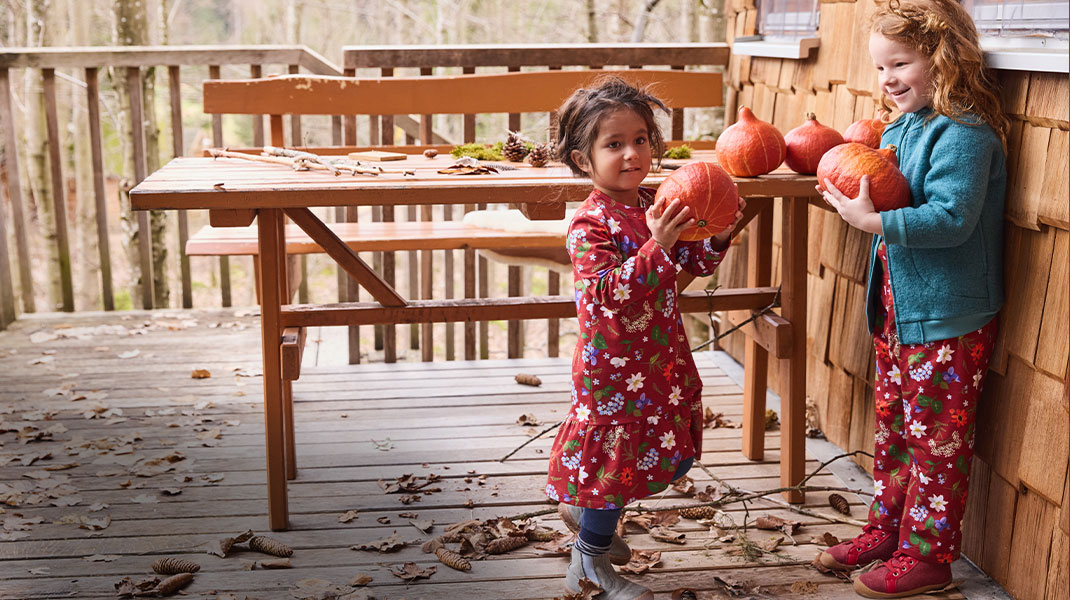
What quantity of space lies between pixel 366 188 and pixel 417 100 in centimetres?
151

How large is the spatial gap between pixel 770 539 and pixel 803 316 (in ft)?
2.39

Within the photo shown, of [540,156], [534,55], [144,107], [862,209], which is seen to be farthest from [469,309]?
[144,107]

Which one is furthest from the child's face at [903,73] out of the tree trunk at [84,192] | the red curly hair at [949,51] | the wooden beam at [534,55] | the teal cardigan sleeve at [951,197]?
the tree trunk at [84,192]

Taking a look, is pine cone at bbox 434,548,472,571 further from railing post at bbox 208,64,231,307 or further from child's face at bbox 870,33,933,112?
railing post at bbox 208,64,231,307

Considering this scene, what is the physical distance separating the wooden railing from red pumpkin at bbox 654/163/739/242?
223cm

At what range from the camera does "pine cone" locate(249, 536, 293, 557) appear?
9.13 ft

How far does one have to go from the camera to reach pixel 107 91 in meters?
13.9

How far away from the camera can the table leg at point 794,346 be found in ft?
10.3

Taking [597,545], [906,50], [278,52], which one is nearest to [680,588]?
[597,545]

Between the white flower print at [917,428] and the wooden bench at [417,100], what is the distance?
1668 millimetres

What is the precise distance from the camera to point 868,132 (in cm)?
279

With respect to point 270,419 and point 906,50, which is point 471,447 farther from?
point 906,50

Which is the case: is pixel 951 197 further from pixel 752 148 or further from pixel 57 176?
pixel 57 176

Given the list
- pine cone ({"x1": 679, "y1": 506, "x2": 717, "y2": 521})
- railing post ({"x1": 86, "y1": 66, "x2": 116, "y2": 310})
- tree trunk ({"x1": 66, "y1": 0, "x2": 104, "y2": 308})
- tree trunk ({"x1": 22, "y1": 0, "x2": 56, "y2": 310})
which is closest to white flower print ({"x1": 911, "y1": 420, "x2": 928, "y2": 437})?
pine cone ({"x1": 679, "y1": 506, "x2": 717, "y2": 521})
